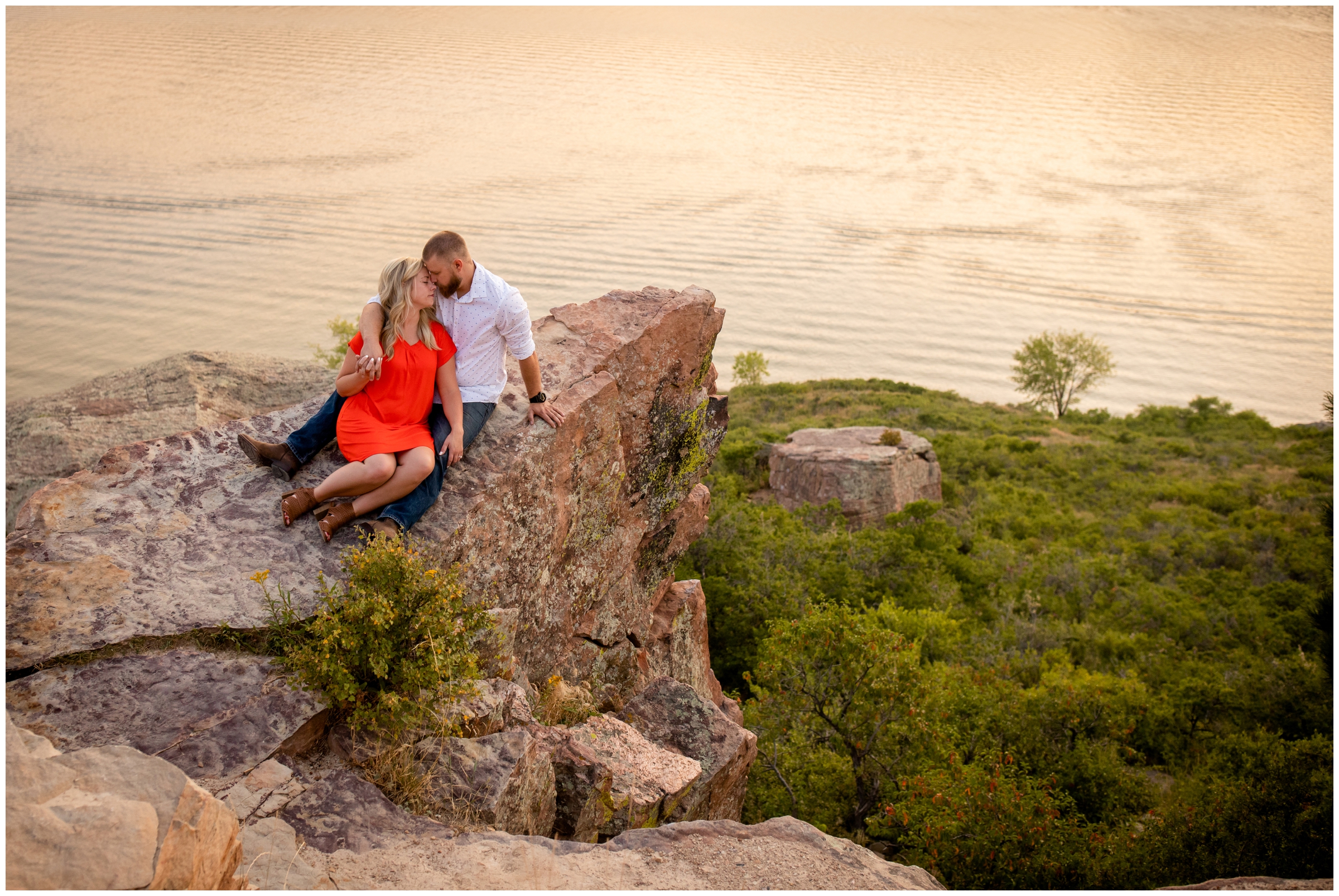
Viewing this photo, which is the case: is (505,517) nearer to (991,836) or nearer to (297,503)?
(297,503)

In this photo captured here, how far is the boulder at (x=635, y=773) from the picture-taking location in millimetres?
5730

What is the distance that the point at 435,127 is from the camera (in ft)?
202

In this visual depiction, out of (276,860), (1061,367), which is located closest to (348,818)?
(276,860)

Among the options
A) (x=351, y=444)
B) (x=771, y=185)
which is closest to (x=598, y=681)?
(x=351, y=444)

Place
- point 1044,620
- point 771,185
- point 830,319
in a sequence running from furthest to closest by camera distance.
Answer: point 771,185
point 830,319
point 1044,620

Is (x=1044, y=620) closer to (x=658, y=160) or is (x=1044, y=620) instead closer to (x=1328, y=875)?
(x=1328, y=875)

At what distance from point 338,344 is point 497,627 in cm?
3435

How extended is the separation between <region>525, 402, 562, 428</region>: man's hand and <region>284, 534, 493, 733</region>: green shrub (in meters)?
1.79

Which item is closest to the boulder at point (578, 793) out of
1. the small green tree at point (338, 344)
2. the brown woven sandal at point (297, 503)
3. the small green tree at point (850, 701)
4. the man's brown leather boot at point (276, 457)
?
the brown woven sandal at point (297, 503)

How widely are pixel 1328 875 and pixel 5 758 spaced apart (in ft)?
35.2

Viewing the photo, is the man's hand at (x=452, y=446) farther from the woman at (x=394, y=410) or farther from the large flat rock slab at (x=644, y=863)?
the large flat rock slab at (x=644, y=863)

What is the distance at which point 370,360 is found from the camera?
555 centimetres

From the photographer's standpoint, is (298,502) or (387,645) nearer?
(387,645)

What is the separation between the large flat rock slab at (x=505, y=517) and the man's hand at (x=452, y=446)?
0.18m
